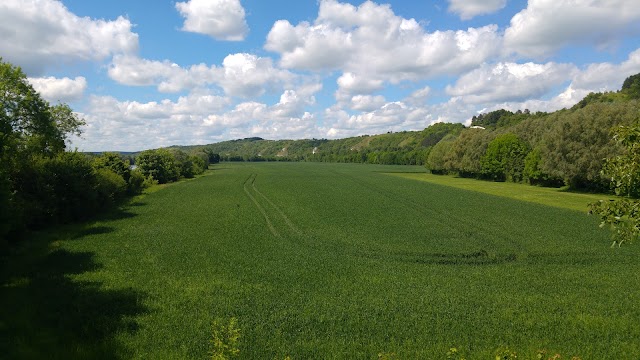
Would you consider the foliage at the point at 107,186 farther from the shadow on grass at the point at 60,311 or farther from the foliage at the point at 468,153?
the foliage at the point at 468,153

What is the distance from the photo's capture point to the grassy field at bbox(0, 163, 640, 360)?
1338cm

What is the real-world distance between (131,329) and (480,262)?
18.5 m

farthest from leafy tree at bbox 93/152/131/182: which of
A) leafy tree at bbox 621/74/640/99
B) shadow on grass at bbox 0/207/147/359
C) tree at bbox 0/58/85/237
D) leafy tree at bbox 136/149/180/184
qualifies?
leafy tree at bbox 621/74/640/99

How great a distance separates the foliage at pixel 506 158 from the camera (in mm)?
83375

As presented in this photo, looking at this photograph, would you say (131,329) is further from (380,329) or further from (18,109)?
(18,109)

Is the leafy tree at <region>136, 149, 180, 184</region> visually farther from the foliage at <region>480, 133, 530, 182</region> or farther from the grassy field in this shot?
the foliage at <region>480, 133, 530, 182</region>

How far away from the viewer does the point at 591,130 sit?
2251 inches

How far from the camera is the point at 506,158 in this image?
281ft

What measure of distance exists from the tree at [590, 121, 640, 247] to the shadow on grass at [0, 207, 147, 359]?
41.9ft

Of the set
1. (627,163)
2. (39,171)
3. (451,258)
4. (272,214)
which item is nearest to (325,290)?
(451,258)

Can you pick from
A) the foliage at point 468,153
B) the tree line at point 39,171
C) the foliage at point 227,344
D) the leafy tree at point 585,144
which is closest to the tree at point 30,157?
the tree line at point 39,171

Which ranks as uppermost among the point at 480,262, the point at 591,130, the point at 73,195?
the point at 591,130

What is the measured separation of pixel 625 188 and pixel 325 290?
12.8 metres

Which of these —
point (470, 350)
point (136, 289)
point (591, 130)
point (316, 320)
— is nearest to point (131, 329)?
point (136, 289)
